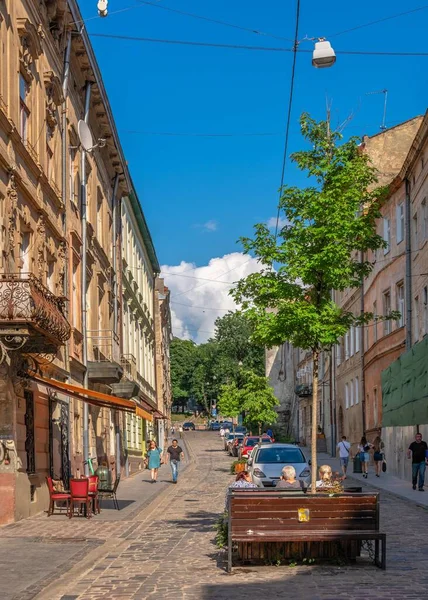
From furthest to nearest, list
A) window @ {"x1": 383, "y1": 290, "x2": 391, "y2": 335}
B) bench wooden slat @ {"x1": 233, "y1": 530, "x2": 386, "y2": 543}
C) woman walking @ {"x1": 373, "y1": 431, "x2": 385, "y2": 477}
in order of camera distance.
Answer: window @ {"x1": 383, "y1": 290, "x2": 391, "y2": 335}, woman walking @ {"x1": 373, "y1": 431, "x2": 385, "y2": 477}, bench wooden slat @ {"x1": 233, "y1": 530, "x2": 386, "y2": 543}

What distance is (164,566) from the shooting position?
38.7ft

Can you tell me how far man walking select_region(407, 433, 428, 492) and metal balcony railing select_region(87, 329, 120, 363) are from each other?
9491 mm

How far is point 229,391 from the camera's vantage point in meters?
74.9

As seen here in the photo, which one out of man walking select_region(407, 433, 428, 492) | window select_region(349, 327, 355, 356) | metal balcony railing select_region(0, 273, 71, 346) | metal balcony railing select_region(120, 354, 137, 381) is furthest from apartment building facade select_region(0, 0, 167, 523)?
window select_region(349, 327, 355, 356)

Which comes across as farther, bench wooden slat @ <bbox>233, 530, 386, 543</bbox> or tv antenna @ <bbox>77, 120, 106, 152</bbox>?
tv antenna @ <bbox>77, 120, 106, 152</bbox>

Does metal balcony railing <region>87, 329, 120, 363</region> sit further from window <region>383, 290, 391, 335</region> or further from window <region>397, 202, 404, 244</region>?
window <region>397, 202, 404, 244</region>

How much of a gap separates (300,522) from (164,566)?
2.07 metres

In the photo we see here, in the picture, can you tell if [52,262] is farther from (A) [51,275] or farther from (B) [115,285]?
(B) [115,285]

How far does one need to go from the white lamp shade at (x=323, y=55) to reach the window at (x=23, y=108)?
23.2ft

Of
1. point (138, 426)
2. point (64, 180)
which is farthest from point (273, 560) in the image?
point (138, 426)

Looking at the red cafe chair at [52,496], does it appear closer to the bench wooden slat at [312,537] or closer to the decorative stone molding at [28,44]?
the decorative stone molding at [28,44]

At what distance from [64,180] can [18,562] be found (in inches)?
536

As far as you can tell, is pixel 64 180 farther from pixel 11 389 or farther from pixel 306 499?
pixel 306 499

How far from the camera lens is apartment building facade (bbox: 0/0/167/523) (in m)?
17.4
